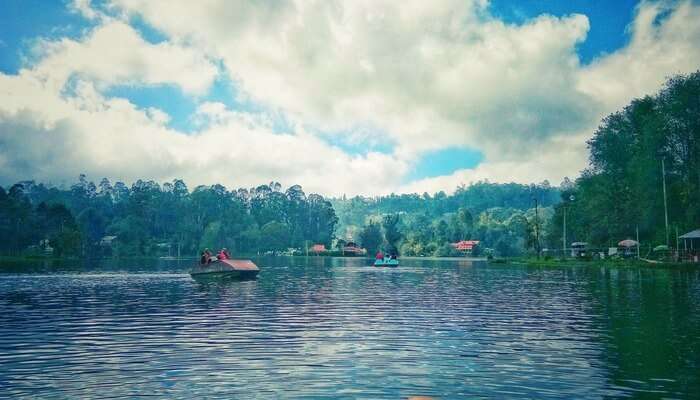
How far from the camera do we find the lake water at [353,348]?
→ 13000mm

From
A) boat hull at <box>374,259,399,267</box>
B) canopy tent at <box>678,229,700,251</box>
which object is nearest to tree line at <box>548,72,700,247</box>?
canopy tent at <box>678,229,700,251</box>

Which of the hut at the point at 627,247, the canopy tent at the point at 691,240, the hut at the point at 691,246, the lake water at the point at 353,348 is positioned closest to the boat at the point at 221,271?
the lake water at the point at 353,348

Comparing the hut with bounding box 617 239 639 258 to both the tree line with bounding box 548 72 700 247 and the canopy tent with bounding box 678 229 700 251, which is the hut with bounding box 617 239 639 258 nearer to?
the tree line with bounding box 548 72 700 247

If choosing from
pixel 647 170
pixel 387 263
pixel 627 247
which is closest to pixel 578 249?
pixel 627 247

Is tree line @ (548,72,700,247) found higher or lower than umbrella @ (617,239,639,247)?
higher

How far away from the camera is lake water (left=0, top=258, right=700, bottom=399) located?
13000 millimetres

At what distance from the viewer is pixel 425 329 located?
2228 cm

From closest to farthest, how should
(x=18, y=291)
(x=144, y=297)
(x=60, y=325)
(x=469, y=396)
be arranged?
(x=469, y=396)
(x=60, y=325)
(x=144, y=297)
(x=18, y=291)

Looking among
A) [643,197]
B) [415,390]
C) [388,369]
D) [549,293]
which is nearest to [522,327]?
[388,369]

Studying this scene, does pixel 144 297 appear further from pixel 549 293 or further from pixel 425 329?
pixel 549 293

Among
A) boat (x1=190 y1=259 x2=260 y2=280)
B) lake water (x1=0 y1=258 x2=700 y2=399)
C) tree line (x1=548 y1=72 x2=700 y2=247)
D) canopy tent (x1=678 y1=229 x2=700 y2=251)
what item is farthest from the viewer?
tree line (x1=548 y1=72 x2=700 y2=247)

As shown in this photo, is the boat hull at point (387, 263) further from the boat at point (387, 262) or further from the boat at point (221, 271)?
the boat at point (221, 271)

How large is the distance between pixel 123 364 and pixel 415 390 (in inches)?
325

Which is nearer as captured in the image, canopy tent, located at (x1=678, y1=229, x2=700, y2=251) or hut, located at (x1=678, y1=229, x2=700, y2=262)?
hut, located at (x1=678, y1=229, x2=700, y2=262)
